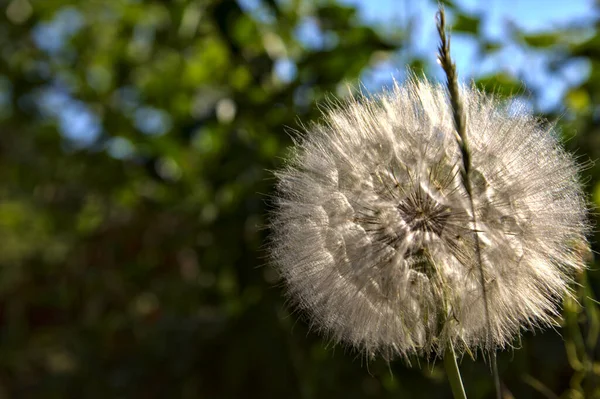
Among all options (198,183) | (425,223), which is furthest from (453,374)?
(198,183)

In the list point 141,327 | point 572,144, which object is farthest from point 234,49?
point 141,327

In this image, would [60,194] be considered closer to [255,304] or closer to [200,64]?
[200,64]

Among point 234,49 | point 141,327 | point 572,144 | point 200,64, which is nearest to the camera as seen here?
point 572,144

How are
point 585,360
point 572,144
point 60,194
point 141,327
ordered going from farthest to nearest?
1. point 60,194
2. point 141,327
3. point 572,144
4. point 585,360

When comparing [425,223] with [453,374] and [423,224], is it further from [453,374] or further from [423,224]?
[453,374]

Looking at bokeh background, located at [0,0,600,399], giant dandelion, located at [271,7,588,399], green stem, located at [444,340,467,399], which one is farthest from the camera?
bokeh background, located at [0,0,600,399]
